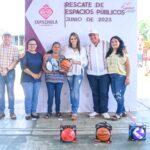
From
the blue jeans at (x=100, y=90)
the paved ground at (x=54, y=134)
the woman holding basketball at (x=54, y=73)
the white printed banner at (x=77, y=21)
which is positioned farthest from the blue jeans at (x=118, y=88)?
the woman holding basketball at (x=54, y=73)

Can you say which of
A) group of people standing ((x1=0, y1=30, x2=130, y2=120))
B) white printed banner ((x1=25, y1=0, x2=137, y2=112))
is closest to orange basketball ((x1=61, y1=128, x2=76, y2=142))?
group of people standing ((x1=0, y1=30, x2=130, y2=120))

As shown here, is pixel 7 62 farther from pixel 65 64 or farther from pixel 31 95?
pixel 65 64

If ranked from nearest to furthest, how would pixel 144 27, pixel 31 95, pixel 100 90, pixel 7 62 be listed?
pixel 7 62 → pixel 31 95 → pixel 100 90 → pixel 144 27

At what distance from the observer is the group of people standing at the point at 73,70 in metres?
7.08

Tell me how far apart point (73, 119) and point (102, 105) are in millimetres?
677

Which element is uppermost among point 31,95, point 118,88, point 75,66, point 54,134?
point 75,66

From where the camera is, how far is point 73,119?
718 cm

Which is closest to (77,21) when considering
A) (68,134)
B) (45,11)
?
(45,11)

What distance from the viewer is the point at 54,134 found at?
6.12 metres

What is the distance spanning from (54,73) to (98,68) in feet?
2.70

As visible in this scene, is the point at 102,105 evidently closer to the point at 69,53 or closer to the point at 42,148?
the point at 69,53

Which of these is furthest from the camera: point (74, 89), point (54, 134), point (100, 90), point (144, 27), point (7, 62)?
point (144, 27)

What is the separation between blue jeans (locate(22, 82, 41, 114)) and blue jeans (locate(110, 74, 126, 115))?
138 centimetres

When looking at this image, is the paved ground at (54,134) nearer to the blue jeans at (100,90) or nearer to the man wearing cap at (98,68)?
the blue jeans at (100,90)
